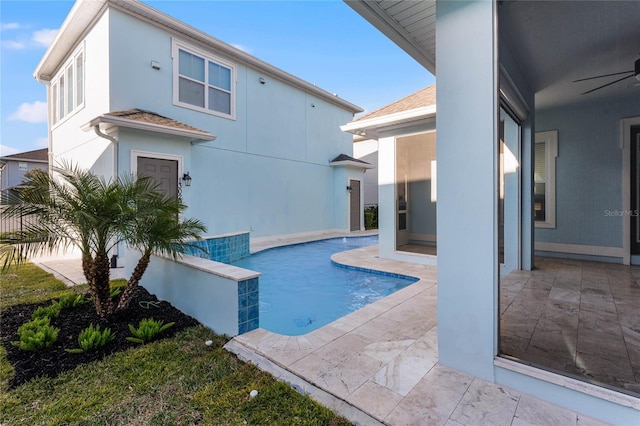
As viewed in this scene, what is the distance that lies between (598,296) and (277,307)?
5.21 m

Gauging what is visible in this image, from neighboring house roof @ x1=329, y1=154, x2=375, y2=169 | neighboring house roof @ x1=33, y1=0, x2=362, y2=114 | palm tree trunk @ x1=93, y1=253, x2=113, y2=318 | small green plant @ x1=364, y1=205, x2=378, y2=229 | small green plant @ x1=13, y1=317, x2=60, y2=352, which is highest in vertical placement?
neighboring house roof @ x1=33, y1=0, x2=362, y2=114

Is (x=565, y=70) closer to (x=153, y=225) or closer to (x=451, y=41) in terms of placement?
(x=451, y=41)

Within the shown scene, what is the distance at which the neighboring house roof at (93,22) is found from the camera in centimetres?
837

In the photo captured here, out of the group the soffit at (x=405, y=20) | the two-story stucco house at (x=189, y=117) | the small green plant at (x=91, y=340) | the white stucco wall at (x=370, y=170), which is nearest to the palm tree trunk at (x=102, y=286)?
the small green plant at (x=91, y=340)

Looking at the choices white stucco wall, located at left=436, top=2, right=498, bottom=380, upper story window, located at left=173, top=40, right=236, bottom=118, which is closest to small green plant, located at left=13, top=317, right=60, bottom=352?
white stucco wall, located at left=436, top=2, right=498, bottom=380

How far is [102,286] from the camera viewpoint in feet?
13.8

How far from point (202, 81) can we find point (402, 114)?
23.0 feet

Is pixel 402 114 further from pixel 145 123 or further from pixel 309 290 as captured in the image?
pixel 145 123

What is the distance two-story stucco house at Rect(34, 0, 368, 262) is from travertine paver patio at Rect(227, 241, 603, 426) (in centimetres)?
702

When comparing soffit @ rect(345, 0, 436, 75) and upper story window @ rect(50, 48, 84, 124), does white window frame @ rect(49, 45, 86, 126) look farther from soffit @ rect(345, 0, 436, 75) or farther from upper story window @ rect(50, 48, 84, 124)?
soffit @ rect(345, 0, 436, 75)

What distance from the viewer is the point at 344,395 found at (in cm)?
253

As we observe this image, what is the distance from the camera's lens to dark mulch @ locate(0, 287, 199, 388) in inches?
124

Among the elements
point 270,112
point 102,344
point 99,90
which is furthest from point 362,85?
point 102,344

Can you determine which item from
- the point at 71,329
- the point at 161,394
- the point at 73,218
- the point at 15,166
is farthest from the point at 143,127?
the point at 15,166
